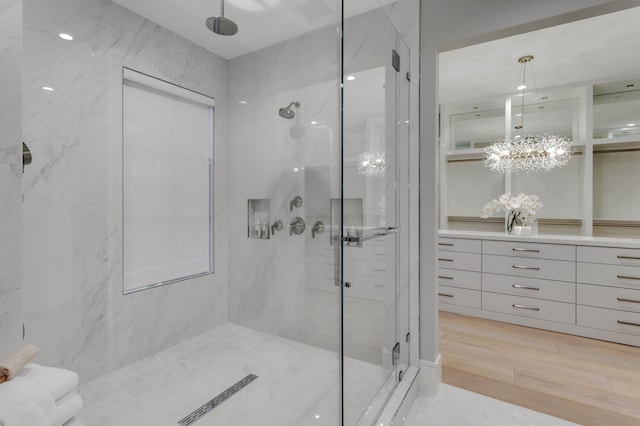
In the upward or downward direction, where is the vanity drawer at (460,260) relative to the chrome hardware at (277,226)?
downward

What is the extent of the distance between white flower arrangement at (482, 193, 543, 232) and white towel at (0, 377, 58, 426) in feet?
13.0

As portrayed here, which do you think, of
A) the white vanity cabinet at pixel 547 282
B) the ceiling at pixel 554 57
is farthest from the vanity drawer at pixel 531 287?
the ceiling at pixel 554 57

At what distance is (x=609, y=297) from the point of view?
2658mm

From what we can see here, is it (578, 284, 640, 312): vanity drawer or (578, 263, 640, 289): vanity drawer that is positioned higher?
(578, 263, 640, 289): vanity drawer

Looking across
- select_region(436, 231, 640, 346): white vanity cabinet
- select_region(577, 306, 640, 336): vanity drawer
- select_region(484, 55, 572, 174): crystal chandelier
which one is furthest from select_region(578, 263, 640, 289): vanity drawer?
select_region(484, 55, 572, 174): crystal chandelier

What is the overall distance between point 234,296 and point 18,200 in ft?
4.00

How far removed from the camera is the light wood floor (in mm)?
1808

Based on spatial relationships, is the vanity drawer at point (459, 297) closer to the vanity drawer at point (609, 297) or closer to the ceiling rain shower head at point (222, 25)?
the vanity drawer at point (609, 297)

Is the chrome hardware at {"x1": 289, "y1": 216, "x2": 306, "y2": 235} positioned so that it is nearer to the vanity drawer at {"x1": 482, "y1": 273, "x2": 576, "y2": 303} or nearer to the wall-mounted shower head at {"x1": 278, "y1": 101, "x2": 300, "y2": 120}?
the wall-mounted shower head at {"x1": 278, "y1": 101, "x2": 300, "y2": 120}

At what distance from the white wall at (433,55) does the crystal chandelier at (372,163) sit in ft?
1.48

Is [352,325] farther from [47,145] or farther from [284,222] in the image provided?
[47,145]

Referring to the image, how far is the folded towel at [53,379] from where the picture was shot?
2.15ft

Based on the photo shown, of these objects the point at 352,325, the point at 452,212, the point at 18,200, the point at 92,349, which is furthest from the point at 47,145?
the point at 452,212

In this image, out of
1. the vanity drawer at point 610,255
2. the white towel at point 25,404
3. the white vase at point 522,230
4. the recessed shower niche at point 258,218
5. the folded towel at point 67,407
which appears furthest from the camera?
the white vase at point 522,230
